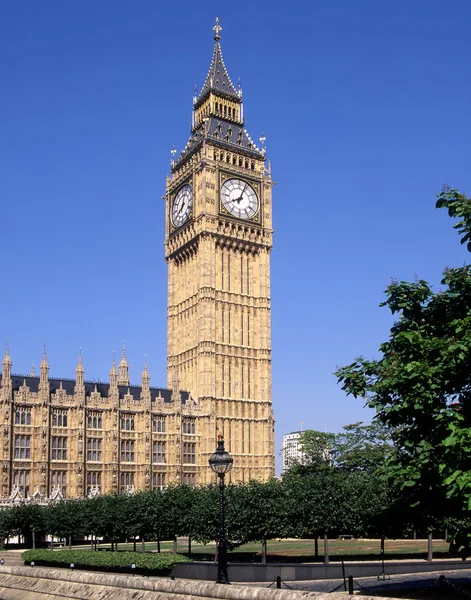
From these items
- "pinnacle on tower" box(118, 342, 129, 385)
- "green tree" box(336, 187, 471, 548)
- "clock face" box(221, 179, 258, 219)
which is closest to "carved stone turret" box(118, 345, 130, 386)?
"pinnacle on tower" box(118, 342, 129, 385)

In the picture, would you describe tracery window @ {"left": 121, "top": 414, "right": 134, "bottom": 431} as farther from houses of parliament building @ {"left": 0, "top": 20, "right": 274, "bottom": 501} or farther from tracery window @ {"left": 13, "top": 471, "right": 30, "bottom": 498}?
tracery window @ {"left": 13, "top": 471, "right": 30, "bottom": 498}

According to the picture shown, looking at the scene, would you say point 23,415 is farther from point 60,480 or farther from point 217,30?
point 217,30

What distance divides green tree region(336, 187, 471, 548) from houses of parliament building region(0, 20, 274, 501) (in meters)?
63.5

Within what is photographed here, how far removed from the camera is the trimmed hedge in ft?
127

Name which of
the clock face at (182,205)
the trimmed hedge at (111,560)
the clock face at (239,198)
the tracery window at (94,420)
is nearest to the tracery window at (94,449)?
the tracery window at (94,420)

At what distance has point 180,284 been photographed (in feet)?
350

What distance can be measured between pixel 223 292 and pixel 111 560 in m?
61.5

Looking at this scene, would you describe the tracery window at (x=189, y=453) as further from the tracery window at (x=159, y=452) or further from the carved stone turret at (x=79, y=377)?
the carved stone turret at (x=79, y=377)

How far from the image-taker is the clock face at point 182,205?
344ft

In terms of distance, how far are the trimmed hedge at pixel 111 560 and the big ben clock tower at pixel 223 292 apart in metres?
51.4

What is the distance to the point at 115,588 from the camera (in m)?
24.9

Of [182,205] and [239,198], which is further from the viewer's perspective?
[182,205]

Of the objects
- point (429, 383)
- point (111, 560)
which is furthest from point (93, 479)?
point (429, 383)

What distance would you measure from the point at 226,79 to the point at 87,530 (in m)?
Result: 72.6
